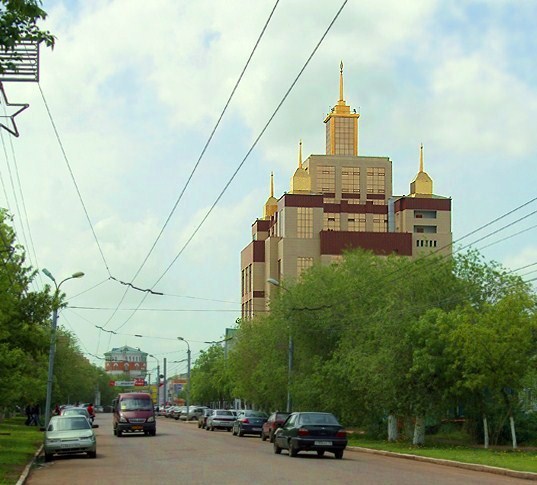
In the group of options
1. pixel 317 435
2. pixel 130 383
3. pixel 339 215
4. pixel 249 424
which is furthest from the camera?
pixel 130 383

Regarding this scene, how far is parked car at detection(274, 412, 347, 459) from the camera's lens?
32.8 m

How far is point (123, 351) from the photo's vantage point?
188 metres

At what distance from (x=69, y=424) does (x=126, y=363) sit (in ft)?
453

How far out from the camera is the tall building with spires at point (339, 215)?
12194 cm

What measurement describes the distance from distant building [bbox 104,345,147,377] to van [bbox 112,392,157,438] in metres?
114

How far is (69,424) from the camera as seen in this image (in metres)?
34.0

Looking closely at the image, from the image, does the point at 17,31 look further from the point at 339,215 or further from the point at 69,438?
the point at 339,215

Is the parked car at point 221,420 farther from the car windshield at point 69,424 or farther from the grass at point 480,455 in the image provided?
the car windshield at point 69,424

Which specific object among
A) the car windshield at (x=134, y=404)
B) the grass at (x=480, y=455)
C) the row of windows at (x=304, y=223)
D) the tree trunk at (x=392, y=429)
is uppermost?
the row of windows at (x=304, y=223)

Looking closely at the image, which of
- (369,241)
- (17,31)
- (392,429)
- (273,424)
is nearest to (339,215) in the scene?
(369,241)

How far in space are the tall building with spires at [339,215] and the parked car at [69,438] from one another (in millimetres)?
86688

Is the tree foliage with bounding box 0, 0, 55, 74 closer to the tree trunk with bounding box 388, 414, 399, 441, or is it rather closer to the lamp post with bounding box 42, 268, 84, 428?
the lamp post with bounding box 42, 268, 84, 428

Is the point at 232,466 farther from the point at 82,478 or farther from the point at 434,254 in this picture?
the point at 434,254

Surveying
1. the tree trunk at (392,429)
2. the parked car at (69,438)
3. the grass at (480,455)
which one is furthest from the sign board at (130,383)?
the parked car at (69,438)
